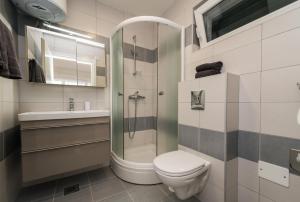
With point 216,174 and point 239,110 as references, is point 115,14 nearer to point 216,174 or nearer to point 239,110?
point 239,110

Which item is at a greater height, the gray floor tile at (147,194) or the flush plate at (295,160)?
the flush plate at (295,160)

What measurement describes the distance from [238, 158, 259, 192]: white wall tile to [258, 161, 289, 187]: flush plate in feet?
0.14

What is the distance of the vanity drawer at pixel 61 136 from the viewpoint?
133 centimetres

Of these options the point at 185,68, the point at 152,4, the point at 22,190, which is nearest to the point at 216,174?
the point at 185,68

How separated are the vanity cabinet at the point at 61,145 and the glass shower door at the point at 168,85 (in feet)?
2.37

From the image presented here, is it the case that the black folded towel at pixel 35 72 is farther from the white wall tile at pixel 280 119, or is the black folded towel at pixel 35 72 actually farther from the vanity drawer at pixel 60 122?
the white wall tile at pixel 280 119

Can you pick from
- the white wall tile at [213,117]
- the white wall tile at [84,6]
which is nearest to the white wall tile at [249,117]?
the white wall tile at [213,117]

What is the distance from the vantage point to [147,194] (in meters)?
1.48

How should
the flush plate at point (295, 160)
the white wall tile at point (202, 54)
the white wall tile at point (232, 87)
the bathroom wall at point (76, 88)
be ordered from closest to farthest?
the flush plate at point (295, 160)
the white wall tile at point (232, 87)
the white wall tile at point (202, 54)
the bathroom wall at point (76, 88)

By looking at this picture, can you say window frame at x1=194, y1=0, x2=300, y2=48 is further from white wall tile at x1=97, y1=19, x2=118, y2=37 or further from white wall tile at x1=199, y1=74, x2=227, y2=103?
white wall tile at x1=97, y1=19, x2=118, y2=37

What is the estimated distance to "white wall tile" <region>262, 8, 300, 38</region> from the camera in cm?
91

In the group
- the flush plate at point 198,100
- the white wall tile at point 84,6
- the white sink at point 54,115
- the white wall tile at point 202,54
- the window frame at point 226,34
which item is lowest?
the white sink at point 54,115

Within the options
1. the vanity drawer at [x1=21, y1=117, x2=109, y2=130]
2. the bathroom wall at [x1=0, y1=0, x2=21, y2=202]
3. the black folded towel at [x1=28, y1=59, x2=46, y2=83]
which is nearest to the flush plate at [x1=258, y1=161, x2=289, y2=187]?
the vanity drawer at [x1=21, y1=117, x2=109, y2=130]

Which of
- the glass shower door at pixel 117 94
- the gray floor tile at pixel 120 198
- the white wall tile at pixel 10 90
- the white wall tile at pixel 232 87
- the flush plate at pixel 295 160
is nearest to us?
the flush plate at pixel 295 160
